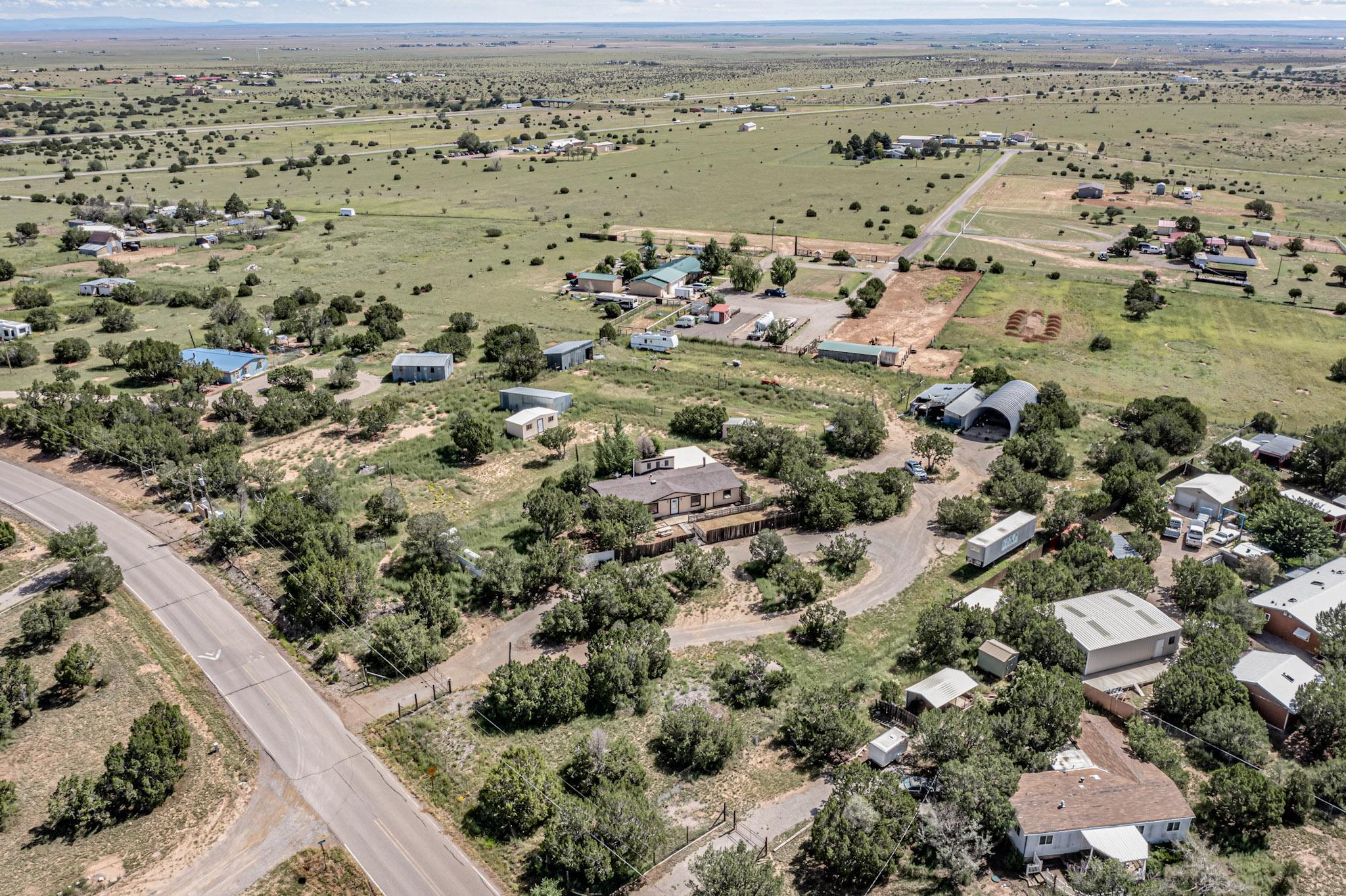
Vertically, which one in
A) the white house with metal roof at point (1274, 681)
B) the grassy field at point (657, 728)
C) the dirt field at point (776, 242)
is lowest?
the grassy field at point (657, 728)

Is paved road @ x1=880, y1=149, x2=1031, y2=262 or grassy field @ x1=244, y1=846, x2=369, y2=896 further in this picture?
paved road @ x1=880, y1=149, x2=1031, y2=262

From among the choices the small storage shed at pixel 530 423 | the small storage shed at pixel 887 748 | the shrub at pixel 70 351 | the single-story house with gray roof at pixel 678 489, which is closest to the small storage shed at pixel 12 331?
the shrub at pixel 70 351

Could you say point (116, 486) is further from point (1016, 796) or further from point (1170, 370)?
point (1170, 370)

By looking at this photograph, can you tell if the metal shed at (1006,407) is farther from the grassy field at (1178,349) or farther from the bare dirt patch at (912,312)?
the bare dirt patch at (912,312)

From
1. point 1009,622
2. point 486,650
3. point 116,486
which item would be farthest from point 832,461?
point 116,486

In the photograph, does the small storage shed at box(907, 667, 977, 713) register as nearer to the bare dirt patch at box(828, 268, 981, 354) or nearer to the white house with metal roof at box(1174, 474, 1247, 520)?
the white house with metal roof at box(1174, 474, 1247, 520)

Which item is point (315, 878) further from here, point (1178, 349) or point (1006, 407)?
point (1178, 349)

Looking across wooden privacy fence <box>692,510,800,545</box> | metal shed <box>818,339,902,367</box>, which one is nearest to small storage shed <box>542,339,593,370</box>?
metal shed <box>818,339,902,367</box>
